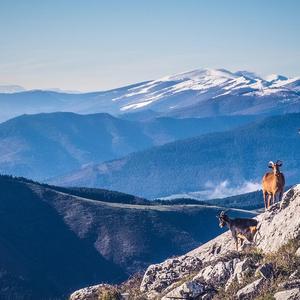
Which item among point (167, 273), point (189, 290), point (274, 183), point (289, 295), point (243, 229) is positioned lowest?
point (167, 273)

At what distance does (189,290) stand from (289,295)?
5271mm

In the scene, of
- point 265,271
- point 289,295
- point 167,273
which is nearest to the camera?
point 289,295

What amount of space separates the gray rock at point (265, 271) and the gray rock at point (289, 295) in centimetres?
216

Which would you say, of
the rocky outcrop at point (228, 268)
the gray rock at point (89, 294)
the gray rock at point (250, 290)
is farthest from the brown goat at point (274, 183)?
the gray rock at point (250, 290)

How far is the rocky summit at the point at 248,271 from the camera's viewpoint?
29656 mm

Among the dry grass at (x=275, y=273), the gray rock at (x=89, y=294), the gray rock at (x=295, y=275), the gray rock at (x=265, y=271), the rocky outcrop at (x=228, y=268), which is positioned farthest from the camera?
the gray rock at (x=89, y=294)

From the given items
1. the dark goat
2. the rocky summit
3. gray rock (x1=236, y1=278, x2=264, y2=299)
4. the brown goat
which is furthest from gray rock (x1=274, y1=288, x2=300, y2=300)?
the brown goat

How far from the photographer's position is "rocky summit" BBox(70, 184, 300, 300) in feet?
97.3

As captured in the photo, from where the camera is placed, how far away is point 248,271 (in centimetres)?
3130

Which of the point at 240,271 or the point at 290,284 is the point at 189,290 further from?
the point at 290,284

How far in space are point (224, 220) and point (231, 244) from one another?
1.52m

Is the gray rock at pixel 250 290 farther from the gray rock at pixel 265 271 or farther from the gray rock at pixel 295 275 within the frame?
the gray rock at pixel 295 275

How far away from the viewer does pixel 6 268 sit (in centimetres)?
19450

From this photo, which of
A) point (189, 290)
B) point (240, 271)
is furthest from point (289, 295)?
point (189, 290)
